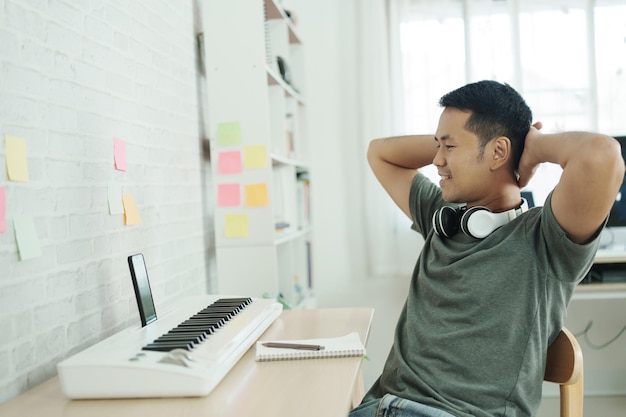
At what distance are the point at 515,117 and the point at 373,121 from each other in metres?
2.05

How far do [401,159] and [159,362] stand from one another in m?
0.92

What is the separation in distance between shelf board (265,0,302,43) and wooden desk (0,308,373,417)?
1777 millimetres

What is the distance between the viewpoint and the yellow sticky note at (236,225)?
246cm

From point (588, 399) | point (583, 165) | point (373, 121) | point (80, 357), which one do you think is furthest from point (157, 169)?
point (588, 399)

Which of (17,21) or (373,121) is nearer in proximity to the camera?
(17,21)

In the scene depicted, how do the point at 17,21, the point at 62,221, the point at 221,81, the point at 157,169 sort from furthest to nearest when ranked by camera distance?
the point at 221,81 → the point at 157,169 → the point at 62,221 → the point at 17,21

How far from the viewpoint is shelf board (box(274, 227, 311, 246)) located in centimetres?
260

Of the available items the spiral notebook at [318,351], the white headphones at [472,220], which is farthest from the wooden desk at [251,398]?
the white headphones at [472,220]

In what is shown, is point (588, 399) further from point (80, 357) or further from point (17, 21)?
point (17, 21)

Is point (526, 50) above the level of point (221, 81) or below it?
above

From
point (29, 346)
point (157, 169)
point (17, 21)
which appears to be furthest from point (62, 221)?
point (157, 169)

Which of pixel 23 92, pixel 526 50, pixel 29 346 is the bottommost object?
pixel 29 346

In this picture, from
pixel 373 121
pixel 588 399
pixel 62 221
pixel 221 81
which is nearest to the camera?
pixel 62 221

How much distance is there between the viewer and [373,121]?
3.51 m
